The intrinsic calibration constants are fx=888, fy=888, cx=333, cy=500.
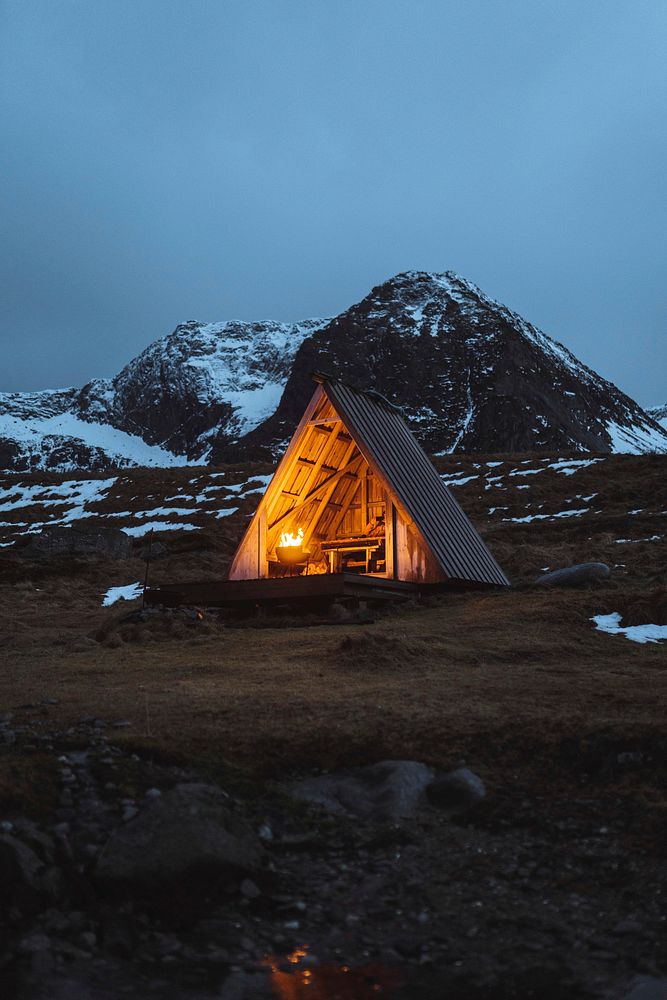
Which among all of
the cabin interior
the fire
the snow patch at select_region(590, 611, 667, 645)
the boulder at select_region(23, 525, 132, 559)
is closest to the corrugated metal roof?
the cabin interior

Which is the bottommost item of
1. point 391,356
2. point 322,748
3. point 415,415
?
point 322,748

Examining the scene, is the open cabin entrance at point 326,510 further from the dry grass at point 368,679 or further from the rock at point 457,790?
the rock at point 457,790

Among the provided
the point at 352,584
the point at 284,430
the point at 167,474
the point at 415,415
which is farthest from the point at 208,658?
the point at 284,430

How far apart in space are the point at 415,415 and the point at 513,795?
522 ft

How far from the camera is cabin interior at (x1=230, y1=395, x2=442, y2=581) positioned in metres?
20.3

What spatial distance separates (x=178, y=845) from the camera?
5914 millimetres

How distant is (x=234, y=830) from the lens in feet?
20.3

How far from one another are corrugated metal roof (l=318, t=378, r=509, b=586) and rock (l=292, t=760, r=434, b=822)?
470 inches

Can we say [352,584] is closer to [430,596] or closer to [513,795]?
[430,596]

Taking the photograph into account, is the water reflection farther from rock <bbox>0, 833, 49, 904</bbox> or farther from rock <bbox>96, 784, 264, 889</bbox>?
rock <bbox>0, 833, 49, 904</bbox>

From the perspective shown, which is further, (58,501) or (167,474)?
(167,474)

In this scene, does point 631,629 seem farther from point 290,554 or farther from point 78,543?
point 78,543

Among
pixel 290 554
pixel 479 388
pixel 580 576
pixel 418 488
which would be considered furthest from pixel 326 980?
pixel 479 388

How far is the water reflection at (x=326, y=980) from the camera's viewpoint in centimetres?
464
